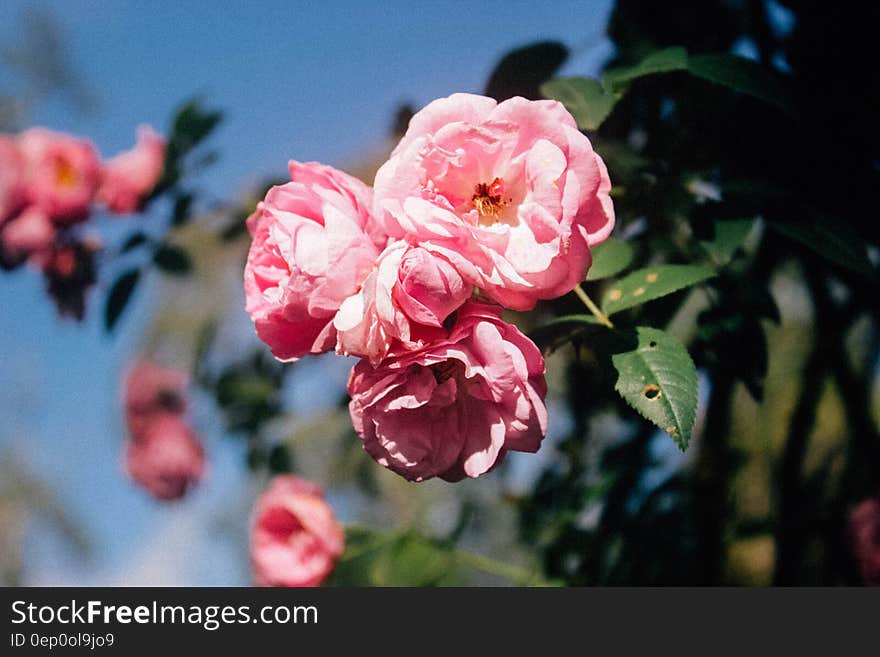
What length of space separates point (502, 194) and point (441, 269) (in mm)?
91

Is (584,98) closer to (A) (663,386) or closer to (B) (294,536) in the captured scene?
(A) (663,386)

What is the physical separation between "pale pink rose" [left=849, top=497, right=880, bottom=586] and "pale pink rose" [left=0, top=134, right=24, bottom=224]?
1234 mm

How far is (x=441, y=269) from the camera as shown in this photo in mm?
407

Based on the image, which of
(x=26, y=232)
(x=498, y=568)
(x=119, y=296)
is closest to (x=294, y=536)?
(x=498, y=568)

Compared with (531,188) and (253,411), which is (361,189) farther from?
(253,411)

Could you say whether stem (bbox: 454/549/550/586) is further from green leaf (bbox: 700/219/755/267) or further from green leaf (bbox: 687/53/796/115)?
green leaf (bbox: 687/53/796/115)

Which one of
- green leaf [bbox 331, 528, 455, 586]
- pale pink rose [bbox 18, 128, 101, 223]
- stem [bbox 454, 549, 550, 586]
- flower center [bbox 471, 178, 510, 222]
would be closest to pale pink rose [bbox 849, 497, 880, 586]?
stem [bbox 454, 549, 550, 586]

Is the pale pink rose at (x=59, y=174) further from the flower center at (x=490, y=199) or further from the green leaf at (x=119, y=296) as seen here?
the flower center at (x=490, y=199)

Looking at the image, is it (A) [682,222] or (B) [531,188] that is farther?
(A) [682,222]

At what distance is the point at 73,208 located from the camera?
110cm

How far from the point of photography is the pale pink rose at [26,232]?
1064mm

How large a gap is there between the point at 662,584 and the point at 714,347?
39 cm
